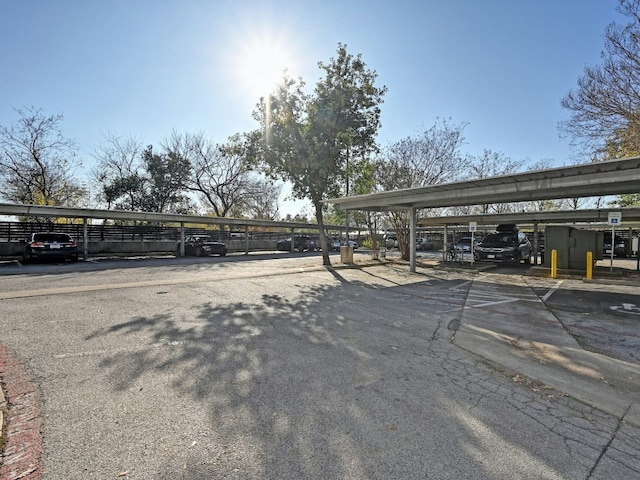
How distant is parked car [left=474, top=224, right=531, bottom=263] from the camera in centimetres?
1803

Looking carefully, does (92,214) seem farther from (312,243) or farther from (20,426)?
(20,426)

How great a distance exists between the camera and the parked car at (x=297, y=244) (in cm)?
2904

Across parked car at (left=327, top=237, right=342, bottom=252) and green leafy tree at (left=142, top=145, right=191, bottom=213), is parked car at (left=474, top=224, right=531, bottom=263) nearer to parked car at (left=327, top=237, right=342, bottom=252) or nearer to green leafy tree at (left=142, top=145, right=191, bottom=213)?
parked car at (left=327, top=237, right=342, bottom=252)

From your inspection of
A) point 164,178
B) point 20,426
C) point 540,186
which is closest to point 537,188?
point 540,186

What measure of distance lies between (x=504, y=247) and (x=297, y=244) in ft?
54.2

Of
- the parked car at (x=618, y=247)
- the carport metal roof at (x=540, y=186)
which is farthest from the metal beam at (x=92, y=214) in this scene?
the parked car at (x=618, y=247)

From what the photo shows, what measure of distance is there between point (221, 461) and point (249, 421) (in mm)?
486

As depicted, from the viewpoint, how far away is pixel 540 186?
10.2 m

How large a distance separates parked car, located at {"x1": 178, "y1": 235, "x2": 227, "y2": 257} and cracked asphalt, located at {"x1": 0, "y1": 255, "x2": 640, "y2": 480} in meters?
14.9

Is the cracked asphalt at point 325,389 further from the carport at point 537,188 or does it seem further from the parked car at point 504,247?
the parked car at point 504,247

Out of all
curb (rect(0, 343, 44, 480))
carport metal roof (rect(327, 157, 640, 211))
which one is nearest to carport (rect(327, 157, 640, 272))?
carport metal roof (rect(327, 157, 640, 211))

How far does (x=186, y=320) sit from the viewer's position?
19.1 feet

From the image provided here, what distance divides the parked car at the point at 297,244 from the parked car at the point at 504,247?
1460 centimetres

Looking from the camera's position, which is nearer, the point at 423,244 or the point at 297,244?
the point at 297,244
